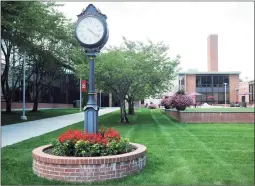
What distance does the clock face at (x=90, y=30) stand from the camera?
790cm

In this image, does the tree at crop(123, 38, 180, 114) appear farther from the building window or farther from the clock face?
the building window

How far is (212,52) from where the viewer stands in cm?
9094

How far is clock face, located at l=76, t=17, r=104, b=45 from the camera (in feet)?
25.9

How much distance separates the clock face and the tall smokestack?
86055 mm

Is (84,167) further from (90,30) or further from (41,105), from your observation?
(41,105)

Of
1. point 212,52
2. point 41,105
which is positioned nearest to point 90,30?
point 41,105

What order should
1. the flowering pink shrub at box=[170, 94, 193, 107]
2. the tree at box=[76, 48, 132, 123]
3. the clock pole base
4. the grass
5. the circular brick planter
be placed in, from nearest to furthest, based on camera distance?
the circular brick planter → the grass → the clock pole base → the tree at box=[76, 48, 132, 123] → the flowering pink shrub at box=[170, 94, 193, 107]

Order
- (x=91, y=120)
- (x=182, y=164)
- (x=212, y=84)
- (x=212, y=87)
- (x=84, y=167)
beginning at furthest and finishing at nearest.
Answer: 1. (x=212, y=84)
2. (x=212, y=87)
3. (x=91, y=120)
4. (x=182, y=164)
5. (x=84, y=167)

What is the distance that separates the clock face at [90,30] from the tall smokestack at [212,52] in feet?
282

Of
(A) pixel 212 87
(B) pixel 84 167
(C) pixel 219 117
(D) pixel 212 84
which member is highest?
(D) pixel 212 84

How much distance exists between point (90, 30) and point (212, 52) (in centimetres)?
8646

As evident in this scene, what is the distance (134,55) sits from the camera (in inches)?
779

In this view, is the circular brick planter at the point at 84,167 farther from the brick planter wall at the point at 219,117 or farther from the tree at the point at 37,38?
the brick planter wall at the point at 219,117

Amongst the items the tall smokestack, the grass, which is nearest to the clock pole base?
the grass
